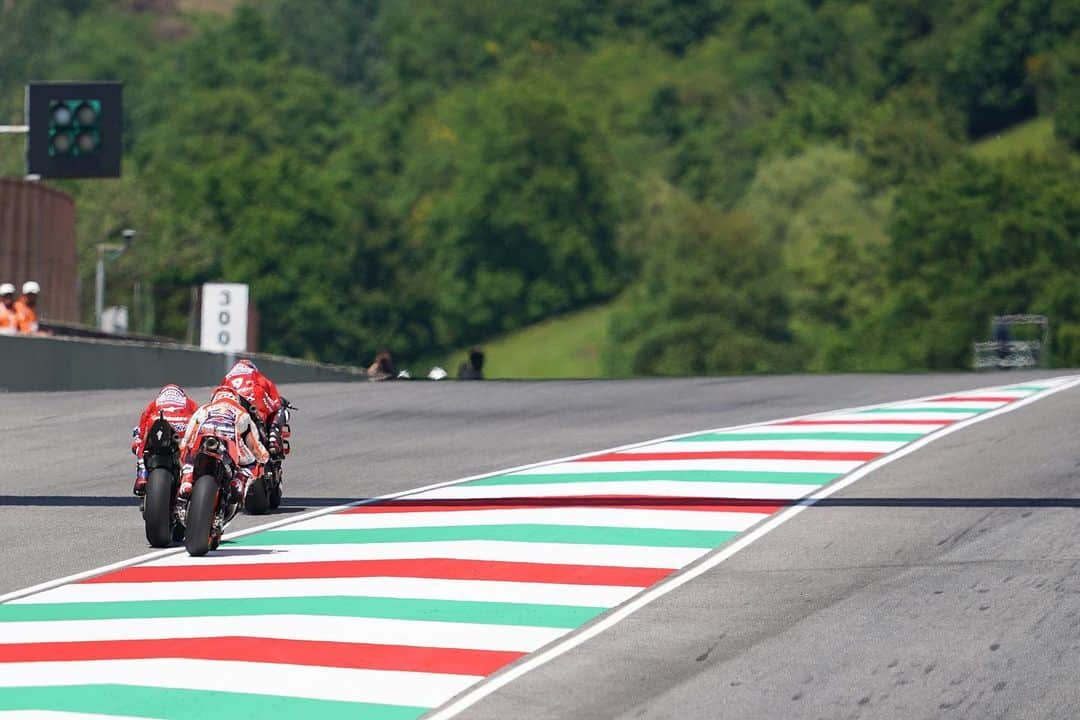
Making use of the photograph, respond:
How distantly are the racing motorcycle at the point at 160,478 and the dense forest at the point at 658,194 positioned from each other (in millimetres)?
51535

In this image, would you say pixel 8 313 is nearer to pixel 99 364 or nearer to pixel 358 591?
pixel 99 364

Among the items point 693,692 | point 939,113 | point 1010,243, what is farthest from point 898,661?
point 939,113

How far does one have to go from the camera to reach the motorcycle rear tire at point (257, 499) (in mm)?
17812

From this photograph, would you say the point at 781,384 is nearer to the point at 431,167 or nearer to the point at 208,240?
the point at 208,240

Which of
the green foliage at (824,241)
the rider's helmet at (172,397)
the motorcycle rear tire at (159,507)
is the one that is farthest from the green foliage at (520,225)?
the motorcycle rear tire at (159,507)

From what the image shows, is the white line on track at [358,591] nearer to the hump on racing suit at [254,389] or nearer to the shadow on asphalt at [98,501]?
the hump on racing suit at [254,389]

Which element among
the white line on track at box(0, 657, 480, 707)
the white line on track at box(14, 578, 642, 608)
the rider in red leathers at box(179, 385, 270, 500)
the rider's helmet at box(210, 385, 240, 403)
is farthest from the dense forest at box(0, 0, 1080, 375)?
the white line on track at box(0, 657, 480, 707)

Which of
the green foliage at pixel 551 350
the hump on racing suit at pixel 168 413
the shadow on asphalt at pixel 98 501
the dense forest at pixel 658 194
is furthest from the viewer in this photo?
the green foliage at pixel 551 350

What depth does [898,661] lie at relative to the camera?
464 inches

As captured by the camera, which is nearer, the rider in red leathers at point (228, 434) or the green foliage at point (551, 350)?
the rider in red leathers at point (228, 434)

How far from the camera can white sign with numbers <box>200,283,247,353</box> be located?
163ft

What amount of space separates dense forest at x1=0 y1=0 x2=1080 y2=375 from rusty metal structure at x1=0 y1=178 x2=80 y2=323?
16693 mm

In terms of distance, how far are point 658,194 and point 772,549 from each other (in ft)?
407

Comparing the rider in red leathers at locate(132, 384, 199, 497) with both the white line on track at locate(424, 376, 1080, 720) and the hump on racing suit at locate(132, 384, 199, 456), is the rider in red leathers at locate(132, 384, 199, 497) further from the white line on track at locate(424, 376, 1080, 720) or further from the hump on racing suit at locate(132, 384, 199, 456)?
the white line on track at locate(424, 376, 1080, 720)
